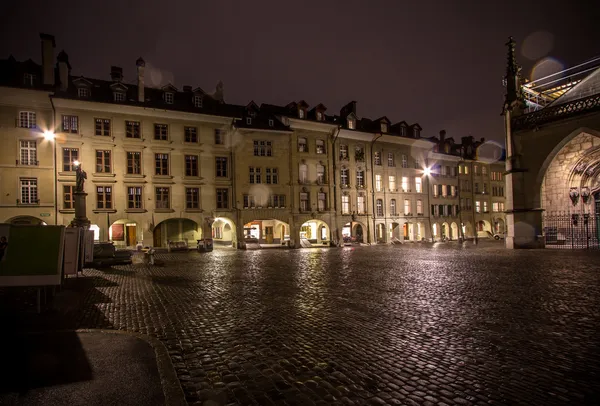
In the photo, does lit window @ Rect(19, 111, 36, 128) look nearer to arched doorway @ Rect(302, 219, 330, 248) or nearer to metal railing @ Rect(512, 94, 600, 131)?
arched doorway @ Rect(302, 219, 330, 248)

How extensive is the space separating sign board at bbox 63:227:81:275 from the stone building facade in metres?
11.1

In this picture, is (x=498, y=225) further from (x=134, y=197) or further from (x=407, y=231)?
(x=134, y=197)

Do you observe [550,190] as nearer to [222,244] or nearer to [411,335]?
[411,335]

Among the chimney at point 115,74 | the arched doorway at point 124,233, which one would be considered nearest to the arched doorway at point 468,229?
the arched doorway at point 124,233

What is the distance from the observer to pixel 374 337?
6453mm

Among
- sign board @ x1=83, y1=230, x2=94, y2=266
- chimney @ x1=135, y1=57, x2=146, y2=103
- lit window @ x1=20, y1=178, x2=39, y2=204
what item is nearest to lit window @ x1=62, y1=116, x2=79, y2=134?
lit window @ x1=20, y1=178, x2=39, y2=204

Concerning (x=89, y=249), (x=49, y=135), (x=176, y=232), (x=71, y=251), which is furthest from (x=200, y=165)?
(x=71, y=251)

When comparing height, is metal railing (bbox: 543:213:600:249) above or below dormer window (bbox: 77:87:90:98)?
below

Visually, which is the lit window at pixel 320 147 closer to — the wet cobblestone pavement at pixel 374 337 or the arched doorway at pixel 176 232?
the arched doorway at pixel 176 232

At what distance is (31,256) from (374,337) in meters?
8.13

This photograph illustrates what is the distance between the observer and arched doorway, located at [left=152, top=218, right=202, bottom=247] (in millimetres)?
37625

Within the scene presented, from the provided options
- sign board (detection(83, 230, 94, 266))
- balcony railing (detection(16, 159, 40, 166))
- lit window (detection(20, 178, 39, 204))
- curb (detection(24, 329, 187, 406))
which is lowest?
curb (detection(24, 329, 187, 406))

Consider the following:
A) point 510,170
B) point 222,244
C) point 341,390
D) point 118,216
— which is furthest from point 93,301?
point 222,244

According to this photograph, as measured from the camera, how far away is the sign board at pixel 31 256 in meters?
8.56
